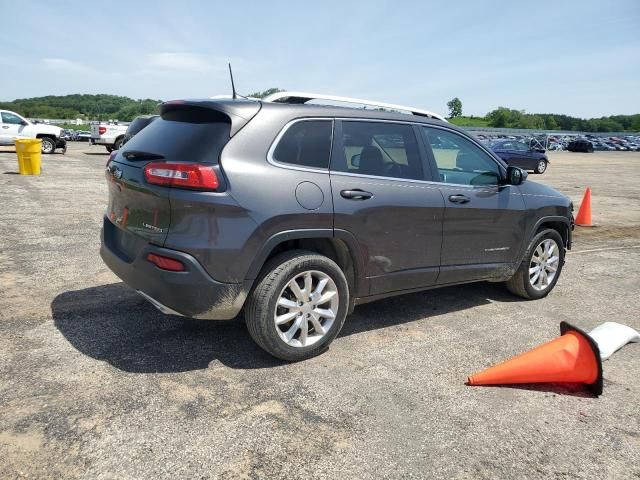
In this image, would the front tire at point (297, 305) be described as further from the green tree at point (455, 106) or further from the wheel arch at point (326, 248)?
the green tree at point (455, 106)

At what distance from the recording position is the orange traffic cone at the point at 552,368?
3338 millimetres

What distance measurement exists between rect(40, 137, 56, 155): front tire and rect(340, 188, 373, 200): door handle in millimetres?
22658

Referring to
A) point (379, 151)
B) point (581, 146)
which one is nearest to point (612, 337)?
point (379, 151)

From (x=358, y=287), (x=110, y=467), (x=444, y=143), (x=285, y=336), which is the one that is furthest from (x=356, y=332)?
(x=110, y=467)

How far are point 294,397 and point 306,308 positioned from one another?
64 cm

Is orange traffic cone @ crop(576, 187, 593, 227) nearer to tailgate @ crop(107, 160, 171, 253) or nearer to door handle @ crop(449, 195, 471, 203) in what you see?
door handle @ crop(449, 195, 471, 203)

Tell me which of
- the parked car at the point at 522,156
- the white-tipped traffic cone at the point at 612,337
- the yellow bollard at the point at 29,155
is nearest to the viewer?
the white-tipped traffic cone at the point at 612,337

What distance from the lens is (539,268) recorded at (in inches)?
204

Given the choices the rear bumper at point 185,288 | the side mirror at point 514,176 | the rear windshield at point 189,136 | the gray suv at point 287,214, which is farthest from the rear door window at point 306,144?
the side mirror at point 514,176

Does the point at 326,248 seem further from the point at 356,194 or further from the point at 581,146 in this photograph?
the point at 581,146

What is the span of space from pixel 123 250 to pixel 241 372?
1.18 m

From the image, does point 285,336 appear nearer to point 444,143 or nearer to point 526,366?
point 526,366

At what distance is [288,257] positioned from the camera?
338cm

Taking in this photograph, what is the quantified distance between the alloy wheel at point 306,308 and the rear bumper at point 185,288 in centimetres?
31
